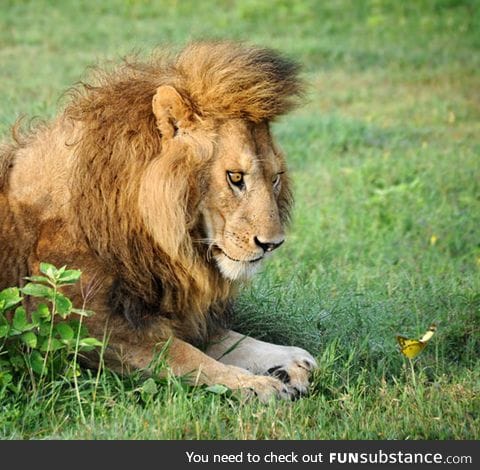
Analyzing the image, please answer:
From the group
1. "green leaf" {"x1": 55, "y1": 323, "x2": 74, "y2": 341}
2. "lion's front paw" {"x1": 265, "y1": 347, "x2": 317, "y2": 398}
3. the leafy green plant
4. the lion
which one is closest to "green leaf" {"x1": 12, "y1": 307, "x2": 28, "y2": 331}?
the leafy green plant

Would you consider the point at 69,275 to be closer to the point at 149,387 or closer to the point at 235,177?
the point at 149,387

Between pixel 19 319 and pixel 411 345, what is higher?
pixel 19 319

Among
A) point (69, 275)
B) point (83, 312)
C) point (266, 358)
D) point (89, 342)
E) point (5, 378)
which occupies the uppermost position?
point (69, 275)

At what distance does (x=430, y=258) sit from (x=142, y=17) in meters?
6.72

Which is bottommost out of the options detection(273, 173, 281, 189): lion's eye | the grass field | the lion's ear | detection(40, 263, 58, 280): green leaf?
the grass field

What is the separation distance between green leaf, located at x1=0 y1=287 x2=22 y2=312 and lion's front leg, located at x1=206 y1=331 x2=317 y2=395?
891 mm

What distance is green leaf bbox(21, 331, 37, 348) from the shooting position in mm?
4016

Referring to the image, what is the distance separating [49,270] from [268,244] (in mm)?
747

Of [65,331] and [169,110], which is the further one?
[169,110]

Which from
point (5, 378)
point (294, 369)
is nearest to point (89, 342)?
point (5, 378)

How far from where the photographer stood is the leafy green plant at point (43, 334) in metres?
3.98

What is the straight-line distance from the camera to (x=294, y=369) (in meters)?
4.41

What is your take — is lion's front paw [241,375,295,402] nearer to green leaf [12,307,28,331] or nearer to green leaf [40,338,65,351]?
green leaf [40,338,65,351]
